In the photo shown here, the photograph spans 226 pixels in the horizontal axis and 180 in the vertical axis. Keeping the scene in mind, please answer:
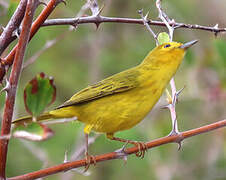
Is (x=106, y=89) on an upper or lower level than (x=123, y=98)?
upper

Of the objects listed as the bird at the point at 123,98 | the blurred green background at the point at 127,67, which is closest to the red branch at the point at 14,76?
the bird at the point at 123,98

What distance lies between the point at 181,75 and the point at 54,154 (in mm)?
2414

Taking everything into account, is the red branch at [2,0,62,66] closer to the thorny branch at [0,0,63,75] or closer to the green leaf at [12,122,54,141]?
the thorny branch at [0,0,63,75]

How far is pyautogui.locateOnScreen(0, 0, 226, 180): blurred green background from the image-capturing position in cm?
548

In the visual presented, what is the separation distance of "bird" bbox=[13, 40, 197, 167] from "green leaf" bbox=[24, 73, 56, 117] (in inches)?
53.1

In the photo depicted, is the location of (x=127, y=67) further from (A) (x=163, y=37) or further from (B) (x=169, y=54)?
(A) (x=163, y=37)

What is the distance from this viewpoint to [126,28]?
23.2 ft

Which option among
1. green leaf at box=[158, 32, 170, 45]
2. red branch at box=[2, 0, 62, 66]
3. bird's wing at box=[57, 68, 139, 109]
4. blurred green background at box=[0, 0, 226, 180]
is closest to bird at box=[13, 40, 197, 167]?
bird's wing at box=[57, 68, 139, 109]

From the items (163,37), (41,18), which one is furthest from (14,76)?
(163,37)

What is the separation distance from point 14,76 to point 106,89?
191cm

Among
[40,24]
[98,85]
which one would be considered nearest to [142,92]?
[98,85]

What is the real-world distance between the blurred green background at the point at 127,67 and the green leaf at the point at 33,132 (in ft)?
7.33

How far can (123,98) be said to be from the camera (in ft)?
11.7

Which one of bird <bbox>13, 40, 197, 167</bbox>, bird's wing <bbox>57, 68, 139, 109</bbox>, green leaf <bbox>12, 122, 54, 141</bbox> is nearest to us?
green leaf <bbox>12, 122, 54, 141</bbox>
